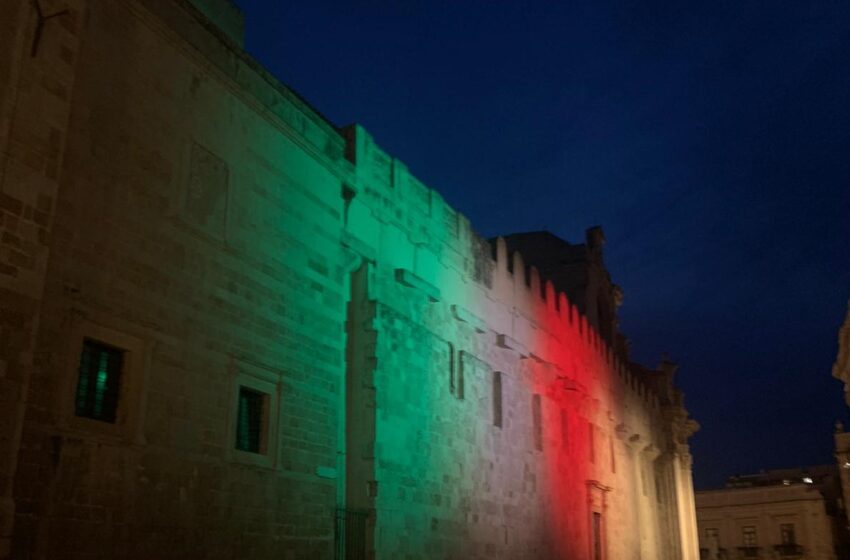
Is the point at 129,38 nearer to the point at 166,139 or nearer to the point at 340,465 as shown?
the point at 166,139

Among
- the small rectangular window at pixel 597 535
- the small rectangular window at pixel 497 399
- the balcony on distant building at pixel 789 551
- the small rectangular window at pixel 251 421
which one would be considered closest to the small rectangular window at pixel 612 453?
the small rectangular window at pixel 597 535

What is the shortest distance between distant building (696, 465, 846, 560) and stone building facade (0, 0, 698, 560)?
1399 inches

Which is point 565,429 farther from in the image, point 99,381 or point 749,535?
point 749,535

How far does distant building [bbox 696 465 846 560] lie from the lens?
155 ft

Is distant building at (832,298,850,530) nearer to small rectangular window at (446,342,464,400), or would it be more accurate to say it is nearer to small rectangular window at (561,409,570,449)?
small rectangular window at (561,409,570,449)

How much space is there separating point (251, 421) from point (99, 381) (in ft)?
7.93

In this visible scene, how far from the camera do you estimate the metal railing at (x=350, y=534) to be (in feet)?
39.7

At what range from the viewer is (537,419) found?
2045 centimetres

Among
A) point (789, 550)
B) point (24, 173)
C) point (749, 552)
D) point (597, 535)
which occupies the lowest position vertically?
point (749, 552)

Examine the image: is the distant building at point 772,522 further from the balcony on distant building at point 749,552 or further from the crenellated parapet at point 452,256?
the crenellated parapet at point 452,256

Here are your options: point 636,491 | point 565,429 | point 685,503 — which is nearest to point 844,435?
point 685,503

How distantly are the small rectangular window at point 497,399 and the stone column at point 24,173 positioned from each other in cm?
1168

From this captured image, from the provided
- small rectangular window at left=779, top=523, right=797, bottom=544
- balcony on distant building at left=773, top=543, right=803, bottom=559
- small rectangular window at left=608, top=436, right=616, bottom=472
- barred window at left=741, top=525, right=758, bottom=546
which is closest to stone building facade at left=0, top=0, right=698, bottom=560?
small rectangular window at left=608, top=436, right=616, bottom=472

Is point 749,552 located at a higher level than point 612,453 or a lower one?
lower
